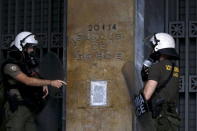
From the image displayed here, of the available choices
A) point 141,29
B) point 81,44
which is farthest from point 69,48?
point 141,29

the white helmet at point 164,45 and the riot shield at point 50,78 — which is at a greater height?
the white helmet at point 164,45

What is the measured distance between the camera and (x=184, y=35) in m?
9.12

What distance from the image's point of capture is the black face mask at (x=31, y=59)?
8461mm

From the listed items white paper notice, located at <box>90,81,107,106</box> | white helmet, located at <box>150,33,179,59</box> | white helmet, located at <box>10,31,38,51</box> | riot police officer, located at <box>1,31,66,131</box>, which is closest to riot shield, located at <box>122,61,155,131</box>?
white paper notice, located at <box>90,81,107,106</box>

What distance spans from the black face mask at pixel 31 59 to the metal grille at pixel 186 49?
1713 mm

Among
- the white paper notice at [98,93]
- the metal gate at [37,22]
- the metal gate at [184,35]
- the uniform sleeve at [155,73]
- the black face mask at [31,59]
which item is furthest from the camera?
the metal gate at [37,22]

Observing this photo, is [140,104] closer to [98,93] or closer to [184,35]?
[98,93]

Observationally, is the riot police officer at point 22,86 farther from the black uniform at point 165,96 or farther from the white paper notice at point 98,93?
the black uniform at point 165,96

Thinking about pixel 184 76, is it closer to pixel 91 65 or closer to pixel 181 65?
pixel 181 65

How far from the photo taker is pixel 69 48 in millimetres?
8969

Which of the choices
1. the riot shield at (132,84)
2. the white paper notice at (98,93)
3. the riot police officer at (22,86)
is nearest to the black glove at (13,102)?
the riot police officer at (22,86)

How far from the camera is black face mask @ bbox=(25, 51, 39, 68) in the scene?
8.46 meters

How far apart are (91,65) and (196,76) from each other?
1281 mm

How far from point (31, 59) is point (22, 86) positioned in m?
0.32
